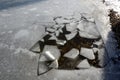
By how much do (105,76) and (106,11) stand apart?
6.49ft

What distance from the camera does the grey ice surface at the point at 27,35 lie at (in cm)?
229

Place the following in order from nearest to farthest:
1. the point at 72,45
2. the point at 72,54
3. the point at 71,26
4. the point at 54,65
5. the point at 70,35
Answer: the point at 54,65 → the point at 72,54 → the point at 72,45 → the point at 70,35 → the point at 71,26

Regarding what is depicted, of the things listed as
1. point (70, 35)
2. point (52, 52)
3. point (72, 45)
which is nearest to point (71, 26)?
point (70, 35)

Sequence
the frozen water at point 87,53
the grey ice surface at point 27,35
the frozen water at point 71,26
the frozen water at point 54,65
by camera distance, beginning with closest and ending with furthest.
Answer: the grey ice surface at point 27,35 → the frozen water at point 54,65 → the frozen water at point 87,53 → the frozen water at point 71,26

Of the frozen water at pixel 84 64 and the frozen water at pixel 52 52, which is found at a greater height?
the frozen water at pixel 84 64

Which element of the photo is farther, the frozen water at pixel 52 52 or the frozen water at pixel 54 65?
the frozen water at pixel 52 52

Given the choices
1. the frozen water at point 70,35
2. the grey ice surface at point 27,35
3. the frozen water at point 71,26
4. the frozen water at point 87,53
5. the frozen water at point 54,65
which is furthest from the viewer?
the frozen water at point 71,26

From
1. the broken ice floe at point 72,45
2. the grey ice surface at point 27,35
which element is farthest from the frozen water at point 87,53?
the grey ice surface at point 27,35

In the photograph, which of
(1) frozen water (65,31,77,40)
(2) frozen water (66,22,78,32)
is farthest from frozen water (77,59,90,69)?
(2) frozen water (66,22,78,32)

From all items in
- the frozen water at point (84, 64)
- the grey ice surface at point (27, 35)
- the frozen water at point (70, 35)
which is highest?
the frozen water at point (70, 35)

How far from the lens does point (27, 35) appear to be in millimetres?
3154

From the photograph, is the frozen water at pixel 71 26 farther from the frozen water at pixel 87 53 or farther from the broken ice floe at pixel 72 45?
the frozen water at pixel 87 53

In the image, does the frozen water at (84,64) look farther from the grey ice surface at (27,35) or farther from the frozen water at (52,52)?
the frozen water at (52,52)

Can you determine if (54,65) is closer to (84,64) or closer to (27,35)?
(84,64)
